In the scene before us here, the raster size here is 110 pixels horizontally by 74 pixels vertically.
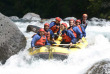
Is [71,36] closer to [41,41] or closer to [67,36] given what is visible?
[67,36]

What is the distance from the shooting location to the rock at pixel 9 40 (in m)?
5.00

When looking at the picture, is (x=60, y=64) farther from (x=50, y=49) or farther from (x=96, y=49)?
(x=96, y=49)

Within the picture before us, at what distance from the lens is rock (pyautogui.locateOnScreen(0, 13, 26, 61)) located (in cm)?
500

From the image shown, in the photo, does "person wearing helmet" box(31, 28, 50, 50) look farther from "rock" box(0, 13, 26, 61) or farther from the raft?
"rock" box(0, 13, 26, 61)

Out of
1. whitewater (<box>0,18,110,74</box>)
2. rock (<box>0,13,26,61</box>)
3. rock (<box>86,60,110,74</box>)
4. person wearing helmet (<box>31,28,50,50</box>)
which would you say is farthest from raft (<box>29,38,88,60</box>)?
rock (<box>86,60,110,74</box>)

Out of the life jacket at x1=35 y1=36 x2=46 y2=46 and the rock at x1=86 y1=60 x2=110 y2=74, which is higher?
the life jacket at x1=35 y1=36 x2=46 y2=46

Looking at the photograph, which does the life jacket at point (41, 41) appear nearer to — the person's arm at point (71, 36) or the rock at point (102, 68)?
the person's arm at point (71, 36)

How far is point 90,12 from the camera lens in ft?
54.0

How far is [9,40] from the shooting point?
5195mm

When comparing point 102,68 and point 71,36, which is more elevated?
point 71,36

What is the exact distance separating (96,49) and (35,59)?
1953 mm

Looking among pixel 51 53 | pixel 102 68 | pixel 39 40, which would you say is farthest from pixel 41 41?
pixel 102 68

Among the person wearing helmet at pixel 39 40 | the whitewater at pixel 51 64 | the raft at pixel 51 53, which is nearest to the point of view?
the whitewater at pixel 51 64

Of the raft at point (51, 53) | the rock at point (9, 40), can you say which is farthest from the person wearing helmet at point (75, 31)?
the rock at point (9, 40)
